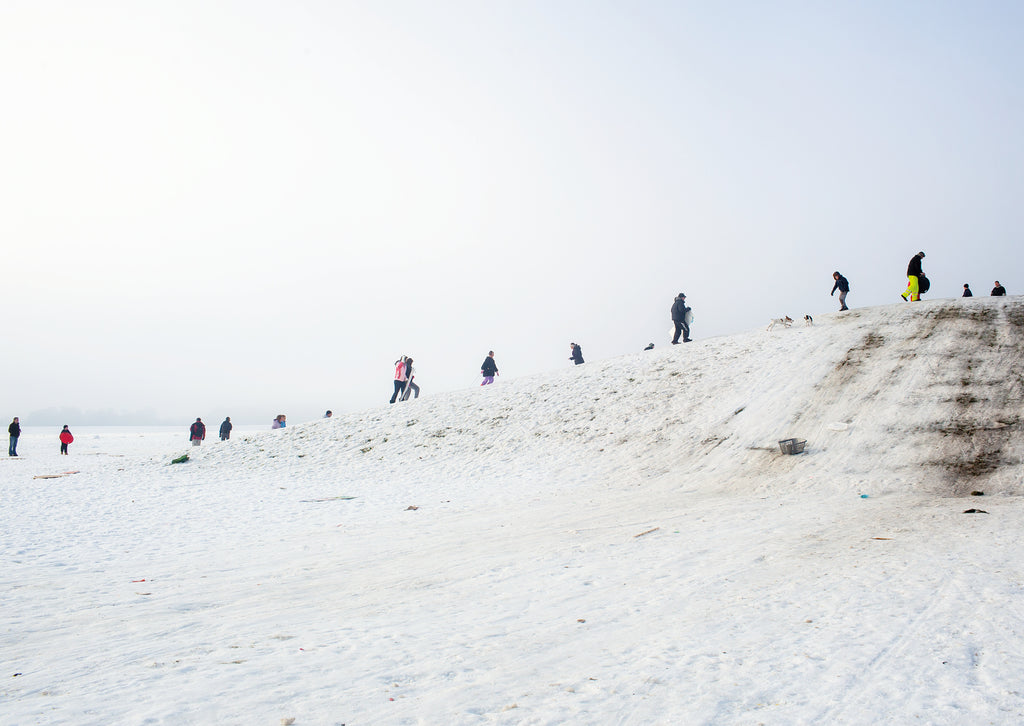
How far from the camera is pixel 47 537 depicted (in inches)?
388

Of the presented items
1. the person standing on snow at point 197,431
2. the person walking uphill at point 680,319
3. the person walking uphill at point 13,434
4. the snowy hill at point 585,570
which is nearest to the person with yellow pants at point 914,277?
the snowy hill at point 585,570

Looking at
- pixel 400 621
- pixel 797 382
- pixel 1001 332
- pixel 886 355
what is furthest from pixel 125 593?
pixel 1001 332

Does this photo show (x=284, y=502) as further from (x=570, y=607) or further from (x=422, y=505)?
(x=570, y=607)

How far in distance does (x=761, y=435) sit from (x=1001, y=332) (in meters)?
9.40

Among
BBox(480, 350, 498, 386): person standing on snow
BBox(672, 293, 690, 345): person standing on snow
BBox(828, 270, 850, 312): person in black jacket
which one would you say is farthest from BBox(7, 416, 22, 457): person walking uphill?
BBox(828, 270, 850, 312): person in black jacket

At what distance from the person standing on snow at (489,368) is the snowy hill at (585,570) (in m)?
7.60

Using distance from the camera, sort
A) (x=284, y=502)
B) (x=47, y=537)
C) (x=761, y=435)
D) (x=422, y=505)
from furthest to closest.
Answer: (x=761, y=435), (x=284, y=502), (x=422, y=505), (x=47, y=537)

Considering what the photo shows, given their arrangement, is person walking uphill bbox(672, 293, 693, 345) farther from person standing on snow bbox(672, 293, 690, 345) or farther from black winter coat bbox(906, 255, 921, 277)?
black winter coat bbox(906, 255, 921, 277)

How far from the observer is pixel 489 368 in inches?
1051

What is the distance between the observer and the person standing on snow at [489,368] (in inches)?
1053

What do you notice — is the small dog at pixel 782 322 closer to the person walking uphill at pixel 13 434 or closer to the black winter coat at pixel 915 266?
the black winter coat at pixel 915 266

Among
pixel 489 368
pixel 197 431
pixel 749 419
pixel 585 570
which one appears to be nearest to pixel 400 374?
pixel 489 368

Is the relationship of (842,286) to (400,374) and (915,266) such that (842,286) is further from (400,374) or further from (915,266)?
(400,374)

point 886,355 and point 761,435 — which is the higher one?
point 886,355
